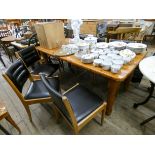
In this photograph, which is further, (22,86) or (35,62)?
(35,62)

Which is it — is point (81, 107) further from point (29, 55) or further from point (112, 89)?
point (29, 55)

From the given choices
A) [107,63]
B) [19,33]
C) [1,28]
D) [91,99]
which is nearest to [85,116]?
[91,99]

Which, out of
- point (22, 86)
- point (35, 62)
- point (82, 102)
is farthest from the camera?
point (35, 62)

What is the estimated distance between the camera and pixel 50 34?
171cm

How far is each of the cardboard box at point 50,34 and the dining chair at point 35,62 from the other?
200mm

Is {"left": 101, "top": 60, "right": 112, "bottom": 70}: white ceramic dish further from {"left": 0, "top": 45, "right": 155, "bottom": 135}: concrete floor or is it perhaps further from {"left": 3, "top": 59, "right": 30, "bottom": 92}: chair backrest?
{"left": 3, "top": 59, "right": 30, "bottom": 92}: chair backrest

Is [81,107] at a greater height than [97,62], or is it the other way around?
[97,62]

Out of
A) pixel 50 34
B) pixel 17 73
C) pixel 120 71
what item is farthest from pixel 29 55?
pixel 120 71

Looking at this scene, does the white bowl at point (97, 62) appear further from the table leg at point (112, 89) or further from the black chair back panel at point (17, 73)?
the black chair back panel at point (17, 73)

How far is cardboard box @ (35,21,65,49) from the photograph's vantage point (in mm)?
1634

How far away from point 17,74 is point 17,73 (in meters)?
0.01

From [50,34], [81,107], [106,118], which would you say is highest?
[50,34]

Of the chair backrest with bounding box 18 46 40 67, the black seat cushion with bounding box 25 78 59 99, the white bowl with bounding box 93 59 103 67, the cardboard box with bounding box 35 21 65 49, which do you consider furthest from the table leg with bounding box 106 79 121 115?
the chair backrest with bounding box 18 46 40 67

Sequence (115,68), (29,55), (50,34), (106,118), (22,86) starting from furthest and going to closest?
1. (29,55)
2. (50,34)
3. (106,118)
4. (22,86)
5. (115,68)
